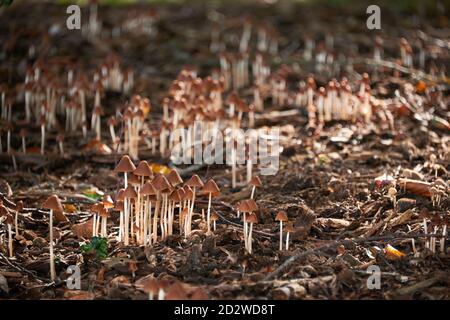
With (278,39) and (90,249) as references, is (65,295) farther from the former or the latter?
(278,39)

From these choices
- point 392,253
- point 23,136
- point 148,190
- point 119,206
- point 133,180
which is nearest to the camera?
point 392,253

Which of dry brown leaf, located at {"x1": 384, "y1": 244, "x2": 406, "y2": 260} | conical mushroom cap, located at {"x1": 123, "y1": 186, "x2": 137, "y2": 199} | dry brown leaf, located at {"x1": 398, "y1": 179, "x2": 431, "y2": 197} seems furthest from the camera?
dry brown leaf, located at {"x1": 398, "y1": 179, "x2": 431, "y2": 197}

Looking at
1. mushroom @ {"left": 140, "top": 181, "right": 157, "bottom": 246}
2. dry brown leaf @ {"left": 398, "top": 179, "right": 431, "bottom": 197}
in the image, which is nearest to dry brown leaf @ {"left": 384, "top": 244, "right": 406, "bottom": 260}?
dry brown leaf @ {"left": 398, "top": 179, "right": 431, "bottom": 197}

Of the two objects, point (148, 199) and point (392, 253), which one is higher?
point (148, 199)

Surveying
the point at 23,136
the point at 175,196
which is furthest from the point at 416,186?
the point at 23,136

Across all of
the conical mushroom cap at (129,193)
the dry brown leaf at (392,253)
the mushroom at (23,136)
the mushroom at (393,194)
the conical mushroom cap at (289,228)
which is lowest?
the dry brown leaf at (392,253)

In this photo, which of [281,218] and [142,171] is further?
[142,171]

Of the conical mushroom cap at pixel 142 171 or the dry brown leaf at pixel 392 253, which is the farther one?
the conical mushroom cap at pixel 142 171

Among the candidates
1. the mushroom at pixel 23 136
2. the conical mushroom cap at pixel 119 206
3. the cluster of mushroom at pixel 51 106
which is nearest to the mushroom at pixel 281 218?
the conical mushroom cap at pixel 119 206

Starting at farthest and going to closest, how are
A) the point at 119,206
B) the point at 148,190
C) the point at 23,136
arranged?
the point at 23,136 < the point at 119,206 < the point at 148,190

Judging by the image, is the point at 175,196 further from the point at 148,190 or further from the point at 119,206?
the point at 119,206

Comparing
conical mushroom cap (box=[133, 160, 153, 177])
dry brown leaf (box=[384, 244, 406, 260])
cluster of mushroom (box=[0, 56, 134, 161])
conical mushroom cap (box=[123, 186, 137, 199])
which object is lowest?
dry brown leaf (box=[384, 244, 406, 260])

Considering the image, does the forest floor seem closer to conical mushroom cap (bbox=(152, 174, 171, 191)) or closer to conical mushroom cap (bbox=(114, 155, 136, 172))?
conical mushroom cap (bbox=(152, 174, 171, 191))

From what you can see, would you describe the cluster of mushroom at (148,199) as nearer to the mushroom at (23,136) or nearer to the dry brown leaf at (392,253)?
the dry brown leaf at (392,253)
